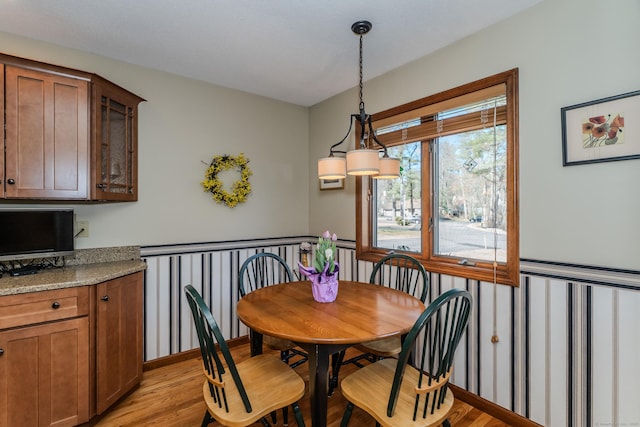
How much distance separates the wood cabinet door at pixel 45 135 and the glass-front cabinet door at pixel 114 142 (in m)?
0.07

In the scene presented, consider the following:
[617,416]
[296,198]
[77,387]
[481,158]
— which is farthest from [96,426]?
[481,158]

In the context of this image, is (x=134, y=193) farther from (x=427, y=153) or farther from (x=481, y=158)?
(x=481, y=158)

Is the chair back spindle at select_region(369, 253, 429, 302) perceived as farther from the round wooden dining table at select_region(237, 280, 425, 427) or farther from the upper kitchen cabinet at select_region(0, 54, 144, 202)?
the upper kitchen cabinet at select_region(0, 54, 144, 202)

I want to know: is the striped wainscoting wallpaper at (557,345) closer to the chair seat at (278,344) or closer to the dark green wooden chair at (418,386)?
the dark green wooden chair at (418,386)

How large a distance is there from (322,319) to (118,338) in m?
1.48

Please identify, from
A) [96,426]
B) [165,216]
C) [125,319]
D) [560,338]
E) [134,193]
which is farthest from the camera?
[165,216]

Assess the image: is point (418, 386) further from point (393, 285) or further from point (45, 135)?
point (45, 135)

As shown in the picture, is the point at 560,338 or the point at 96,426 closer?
the point at 560,338

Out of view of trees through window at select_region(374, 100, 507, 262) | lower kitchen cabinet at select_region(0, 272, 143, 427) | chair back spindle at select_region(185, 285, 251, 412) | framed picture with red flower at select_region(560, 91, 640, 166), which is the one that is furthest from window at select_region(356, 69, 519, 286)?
lower kitchen cabinet at select_region(0, 272, 143, 427)

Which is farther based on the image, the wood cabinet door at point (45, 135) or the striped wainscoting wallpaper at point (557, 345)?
the wood cabinet door at point (45, 135)

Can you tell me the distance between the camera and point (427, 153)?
8.43 feet

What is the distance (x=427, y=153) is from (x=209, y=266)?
220cm

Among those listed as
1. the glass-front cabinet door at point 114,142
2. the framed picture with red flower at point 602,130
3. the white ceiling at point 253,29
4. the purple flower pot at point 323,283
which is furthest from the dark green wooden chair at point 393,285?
the glass-front cabinet door at point 114,142

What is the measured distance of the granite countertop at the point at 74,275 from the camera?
1757mm
